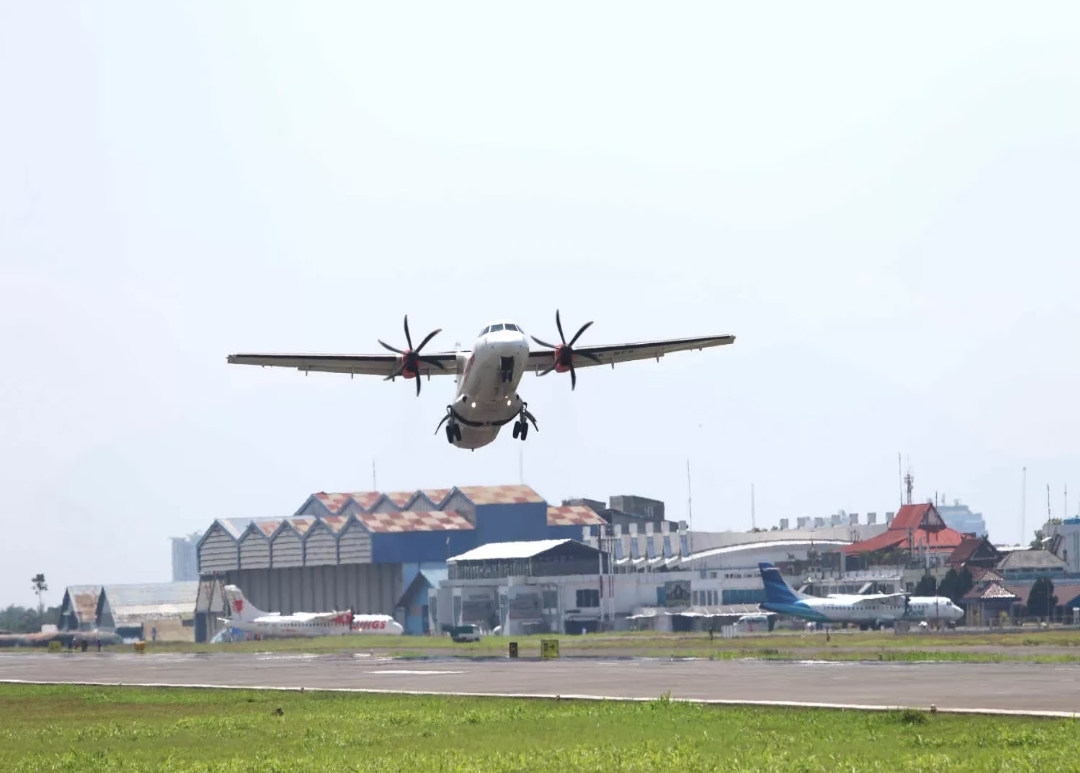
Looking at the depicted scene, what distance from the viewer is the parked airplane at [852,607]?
474ft

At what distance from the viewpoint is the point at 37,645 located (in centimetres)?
19438

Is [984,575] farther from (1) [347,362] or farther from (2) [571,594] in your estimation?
(1) [347,362]

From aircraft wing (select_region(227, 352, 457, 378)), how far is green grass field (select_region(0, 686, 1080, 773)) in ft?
67.4

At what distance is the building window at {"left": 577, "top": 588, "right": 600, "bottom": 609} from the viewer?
167875 mm

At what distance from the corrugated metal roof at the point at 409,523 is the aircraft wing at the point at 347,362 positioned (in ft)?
414

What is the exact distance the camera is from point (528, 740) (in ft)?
119

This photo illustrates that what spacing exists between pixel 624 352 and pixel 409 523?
132257mm

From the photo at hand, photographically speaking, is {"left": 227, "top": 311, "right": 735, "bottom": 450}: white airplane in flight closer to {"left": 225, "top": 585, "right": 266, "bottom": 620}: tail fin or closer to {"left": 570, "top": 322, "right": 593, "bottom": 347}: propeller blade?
{"left": 570, "top": 322, "right": 593, "bottom": 347}: propeller blade

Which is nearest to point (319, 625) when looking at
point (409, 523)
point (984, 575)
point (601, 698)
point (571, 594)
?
point (571, 594)

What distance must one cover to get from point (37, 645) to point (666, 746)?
180 meters

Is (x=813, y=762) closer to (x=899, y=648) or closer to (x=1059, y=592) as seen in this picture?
(x=899, y=648)

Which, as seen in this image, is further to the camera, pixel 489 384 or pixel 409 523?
pixel 409 523

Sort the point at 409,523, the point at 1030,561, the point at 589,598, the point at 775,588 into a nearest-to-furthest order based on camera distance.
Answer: the point at 775,588
the point at 589,598
the point at 1030,561
the point at 409,523

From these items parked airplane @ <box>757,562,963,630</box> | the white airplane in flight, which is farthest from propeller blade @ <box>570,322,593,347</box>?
parked airplane @ <box>757,562,963,630</box>
